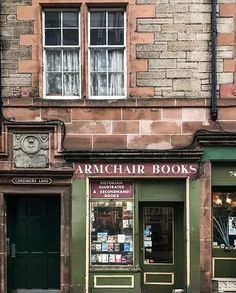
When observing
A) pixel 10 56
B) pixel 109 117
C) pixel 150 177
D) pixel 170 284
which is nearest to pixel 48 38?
pixel 10 56

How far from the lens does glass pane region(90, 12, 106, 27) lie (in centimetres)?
1208

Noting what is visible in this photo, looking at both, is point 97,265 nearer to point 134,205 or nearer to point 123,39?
point 134,205

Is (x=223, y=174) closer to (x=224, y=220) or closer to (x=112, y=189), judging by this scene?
(x=224, y=220)

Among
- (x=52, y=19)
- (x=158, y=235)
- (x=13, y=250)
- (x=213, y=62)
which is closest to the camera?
(x=213, y=62)

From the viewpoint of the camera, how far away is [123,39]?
12.1 meters

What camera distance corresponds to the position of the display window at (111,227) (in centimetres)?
1188

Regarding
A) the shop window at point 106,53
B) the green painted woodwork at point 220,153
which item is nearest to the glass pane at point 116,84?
the shop window at point 106,53

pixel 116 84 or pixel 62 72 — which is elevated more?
pixel 62 72

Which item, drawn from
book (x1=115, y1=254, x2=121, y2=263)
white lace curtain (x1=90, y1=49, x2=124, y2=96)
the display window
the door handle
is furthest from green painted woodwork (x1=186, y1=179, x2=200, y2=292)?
the door handle

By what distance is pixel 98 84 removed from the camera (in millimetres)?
12125

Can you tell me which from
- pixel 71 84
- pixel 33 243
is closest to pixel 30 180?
pixel 33 243

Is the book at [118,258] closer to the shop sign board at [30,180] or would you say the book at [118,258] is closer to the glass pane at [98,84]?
the shop sign board at [30,180]

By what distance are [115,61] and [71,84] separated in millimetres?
1015

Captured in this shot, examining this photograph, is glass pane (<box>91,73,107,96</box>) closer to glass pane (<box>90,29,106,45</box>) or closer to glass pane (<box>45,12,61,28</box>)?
glass pane (<box>90,29,106,45</box>)
